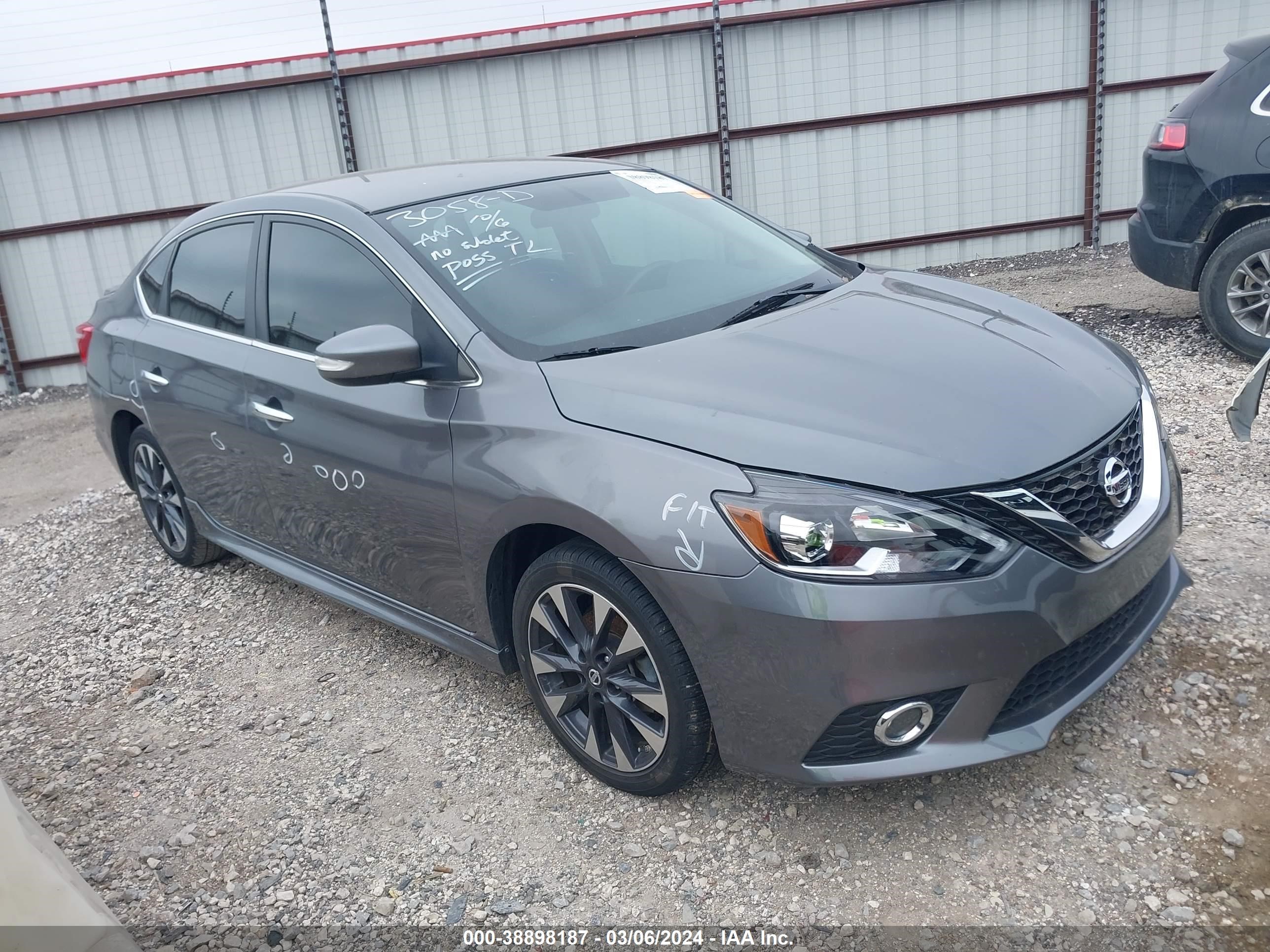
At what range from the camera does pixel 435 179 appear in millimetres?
3633

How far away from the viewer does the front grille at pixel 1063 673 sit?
7.87 feet

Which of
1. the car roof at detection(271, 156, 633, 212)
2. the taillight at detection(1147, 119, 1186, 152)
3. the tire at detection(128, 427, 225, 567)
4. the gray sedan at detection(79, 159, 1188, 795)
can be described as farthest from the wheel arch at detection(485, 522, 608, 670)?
the taillight at detection(1147, 119, 1186, 152)

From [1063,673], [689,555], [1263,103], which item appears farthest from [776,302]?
[1263,103]

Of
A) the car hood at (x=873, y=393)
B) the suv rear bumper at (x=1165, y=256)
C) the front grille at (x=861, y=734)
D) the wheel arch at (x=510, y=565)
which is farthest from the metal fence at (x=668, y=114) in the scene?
the front grille at (x=861, y=734)

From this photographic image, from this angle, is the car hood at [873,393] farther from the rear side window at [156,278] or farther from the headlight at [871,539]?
the rear side window at [156,278]

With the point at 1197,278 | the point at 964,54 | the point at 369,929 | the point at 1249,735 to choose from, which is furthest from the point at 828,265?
the point at 964,54

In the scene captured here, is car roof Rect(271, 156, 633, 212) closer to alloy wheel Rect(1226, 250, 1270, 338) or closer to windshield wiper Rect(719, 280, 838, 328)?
windshield wiper Rect(719, 280, 838, 328)

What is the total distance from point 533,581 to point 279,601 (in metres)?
2.07

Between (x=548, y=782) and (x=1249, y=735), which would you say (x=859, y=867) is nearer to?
(x=548, y=782)

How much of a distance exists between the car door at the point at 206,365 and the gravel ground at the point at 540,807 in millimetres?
622

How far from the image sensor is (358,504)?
330cm

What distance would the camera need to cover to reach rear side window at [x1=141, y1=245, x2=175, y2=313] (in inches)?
176

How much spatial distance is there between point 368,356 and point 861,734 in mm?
1631

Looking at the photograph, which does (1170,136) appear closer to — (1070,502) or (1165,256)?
(1165,256)
